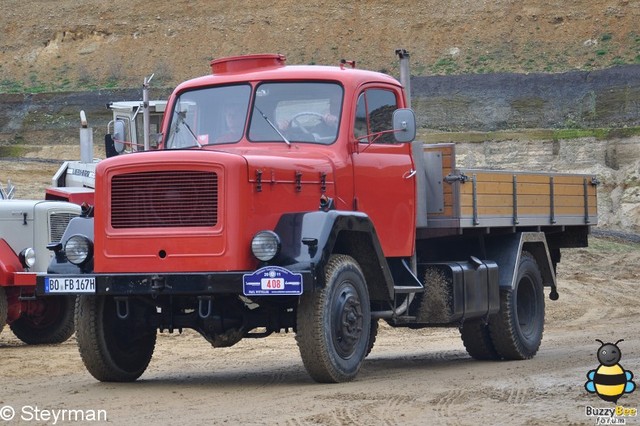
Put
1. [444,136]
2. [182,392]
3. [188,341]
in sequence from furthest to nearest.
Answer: [444,136]
[188,341]
[182,392]

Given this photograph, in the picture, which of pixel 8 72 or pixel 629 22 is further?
pixel 8 72

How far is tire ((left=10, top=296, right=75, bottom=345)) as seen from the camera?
17.2 meters

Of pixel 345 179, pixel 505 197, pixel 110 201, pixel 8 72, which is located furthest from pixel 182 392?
pixel 8 72

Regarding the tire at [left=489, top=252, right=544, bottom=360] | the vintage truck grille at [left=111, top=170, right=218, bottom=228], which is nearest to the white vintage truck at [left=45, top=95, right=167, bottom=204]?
the tire at [left=489, top=252, right=544, bottom=360]

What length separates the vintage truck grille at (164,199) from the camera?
1062 centimetres

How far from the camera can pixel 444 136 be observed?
42.0 meters

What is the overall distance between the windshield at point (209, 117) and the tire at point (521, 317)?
4.06 m

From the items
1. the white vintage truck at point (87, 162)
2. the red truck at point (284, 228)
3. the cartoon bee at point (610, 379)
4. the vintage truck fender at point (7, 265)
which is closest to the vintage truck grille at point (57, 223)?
the vintage truck fender at point (7, 265)

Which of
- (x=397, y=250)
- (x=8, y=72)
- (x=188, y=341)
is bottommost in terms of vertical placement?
(x=188, y=341)

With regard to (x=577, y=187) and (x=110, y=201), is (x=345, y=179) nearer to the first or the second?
(x=110, y=201)

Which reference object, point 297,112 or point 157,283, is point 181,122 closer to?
point 297,112

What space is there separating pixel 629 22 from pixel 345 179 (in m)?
52.1

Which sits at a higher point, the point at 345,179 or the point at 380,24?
the point at 380,24

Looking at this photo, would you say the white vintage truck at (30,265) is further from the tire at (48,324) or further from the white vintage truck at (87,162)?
the white vintage truck at (87,162)
